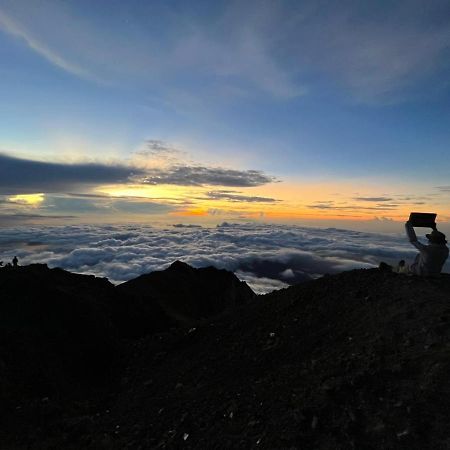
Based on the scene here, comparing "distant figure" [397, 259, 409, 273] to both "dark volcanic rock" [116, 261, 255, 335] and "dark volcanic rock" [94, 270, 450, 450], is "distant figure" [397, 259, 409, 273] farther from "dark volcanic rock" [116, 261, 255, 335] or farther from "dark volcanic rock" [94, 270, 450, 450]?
"dark volcanic rock" [116, 261, 255, 335]

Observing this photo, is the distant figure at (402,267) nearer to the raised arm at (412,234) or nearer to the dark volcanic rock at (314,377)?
the dark volcanic rock at (314,377)

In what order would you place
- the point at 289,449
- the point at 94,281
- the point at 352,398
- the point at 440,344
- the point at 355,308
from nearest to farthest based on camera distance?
the point at 289,449, the point at 352,398, the point at 440,344, the point at 355,308, the point at 94,281

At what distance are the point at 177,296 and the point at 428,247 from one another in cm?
4028

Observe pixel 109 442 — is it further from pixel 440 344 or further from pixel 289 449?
pixel 440 344

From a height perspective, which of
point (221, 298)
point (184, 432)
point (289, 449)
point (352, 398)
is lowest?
point (221, 298)

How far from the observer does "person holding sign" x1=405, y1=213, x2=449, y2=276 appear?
12594 millimetres

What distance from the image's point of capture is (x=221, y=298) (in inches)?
2298

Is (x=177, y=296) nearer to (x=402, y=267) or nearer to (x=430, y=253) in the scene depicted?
(x=402, y=267)

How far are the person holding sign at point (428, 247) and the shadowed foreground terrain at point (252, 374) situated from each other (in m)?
0.58

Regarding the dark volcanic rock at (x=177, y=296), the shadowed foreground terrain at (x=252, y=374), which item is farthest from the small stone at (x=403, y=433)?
the dark volcanic rock at (x=177, y=296)

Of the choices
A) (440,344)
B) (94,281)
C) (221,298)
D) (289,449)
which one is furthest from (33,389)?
(221,298)

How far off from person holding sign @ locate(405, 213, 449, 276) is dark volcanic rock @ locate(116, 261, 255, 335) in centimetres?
2233

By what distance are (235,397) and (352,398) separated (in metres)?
3.38

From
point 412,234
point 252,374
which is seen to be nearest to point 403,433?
point 252,374
